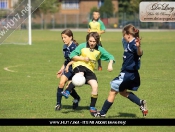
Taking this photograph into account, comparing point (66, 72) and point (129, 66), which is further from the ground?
point (129, 66)

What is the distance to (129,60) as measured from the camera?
9570 mm

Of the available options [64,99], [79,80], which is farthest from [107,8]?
[79,80]

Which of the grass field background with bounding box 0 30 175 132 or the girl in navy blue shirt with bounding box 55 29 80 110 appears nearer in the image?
the grass field background with bounding box 0 30 175 132

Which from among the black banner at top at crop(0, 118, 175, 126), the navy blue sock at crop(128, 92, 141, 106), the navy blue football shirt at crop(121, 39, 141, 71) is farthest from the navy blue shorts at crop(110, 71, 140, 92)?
the black banner at top at crop(0, 118, 175, 126)

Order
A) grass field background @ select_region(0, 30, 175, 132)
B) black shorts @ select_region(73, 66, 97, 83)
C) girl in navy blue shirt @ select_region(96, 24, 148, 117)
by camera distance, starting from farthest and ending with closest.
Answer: black shorts @ select_region(73, 66, 97, 83) < grass field background @ select_region(0, 30, 175, 132) < girl in navy blue shirt @ select_region(96, 24, 148, 117)

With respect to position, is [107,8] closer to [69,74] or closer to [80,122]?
[69,74]

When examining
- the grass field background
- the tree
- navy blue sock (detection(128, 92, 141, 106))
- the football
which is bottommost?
the grass field background

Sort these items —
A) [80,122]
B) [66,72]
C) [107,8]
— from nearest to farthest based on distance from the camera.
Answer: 1. [80,122]
2. [66,72]
3. [107,8]

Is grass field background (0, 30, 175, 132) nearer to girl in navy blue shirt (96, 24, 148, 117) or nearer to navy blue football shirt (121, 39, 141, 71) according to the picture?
girl in navy blue shirt (96, 24, 148, 117)

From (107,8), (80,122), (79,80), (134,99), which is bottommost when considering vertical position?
(134,99)

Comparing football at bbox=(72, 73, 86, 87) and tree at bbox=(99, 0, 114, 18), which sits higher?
tree at bbox=(99, 0, 114, 18)

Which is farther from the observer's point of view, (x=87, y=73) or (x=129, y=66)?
(x=87, y=73)

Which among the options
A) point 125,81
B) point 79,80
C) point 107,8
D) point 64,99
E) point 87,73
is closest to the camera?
point 125,81

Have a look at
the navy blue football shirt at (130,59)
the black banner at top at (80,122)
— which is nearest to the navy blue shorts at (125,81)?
the navy blue football shirt at (130,59)
